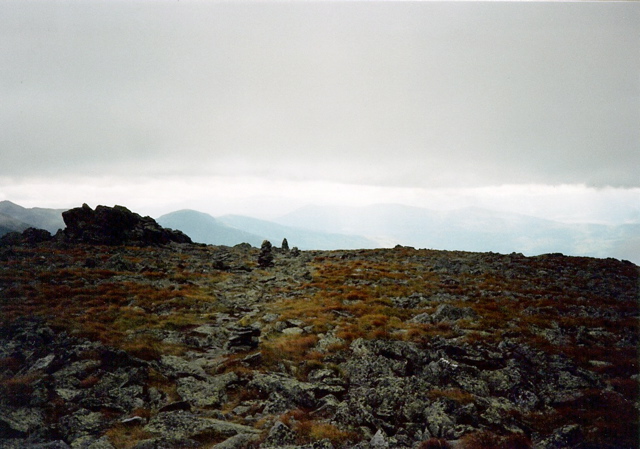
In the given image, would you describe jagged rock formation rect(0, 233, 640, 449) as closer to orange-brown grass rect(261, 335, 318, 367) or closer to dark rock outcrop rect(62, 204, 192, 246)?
orange-brown grass rect(261, 335, 318, 367)

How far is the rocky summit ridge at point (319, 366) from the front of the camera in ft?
27.9

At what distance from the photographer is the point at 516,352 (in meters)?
12.7

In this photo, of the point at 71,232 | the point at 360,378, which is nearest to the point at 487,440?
the point at 360,378

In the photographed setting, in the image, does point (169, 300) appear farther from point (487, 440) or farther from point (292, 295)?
point (487, 440)

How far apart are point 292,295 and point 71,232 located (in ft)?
155

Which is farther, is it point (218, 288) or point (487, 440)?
point (218, 288)

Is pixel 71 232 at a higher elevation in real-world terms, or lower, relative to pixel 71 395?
higher

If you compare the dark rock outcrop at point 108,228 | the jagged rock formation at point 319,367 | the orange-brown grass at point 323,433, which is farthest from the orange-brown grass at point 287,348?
the dark rock outcrop at point 108,228

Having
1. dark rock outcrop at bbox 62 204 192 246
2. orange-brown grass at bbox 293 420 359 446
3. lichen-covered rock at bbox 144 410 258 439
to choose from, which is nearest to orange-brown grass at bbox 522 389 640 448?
orange-brown grass at bbox 293 420 359 446

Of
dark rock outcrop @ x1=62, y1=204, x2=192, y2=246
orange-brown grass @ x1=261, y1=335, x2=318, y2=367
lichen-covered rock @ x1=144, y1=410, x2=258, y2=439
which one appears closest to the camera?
lichen-covered rock @ x1=144, y1=410, x2=258, y2=439

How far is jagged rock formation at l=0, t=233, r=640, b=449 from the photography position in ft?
27.9

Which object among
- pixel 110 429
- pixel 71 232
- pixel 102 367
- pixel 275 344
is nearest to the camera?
pixel 110 429

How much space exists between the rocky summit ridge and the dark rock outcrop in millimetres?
22836

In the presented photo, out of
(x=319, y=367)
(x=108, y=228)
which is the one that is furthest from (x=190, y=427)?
(x=108, y=228)
